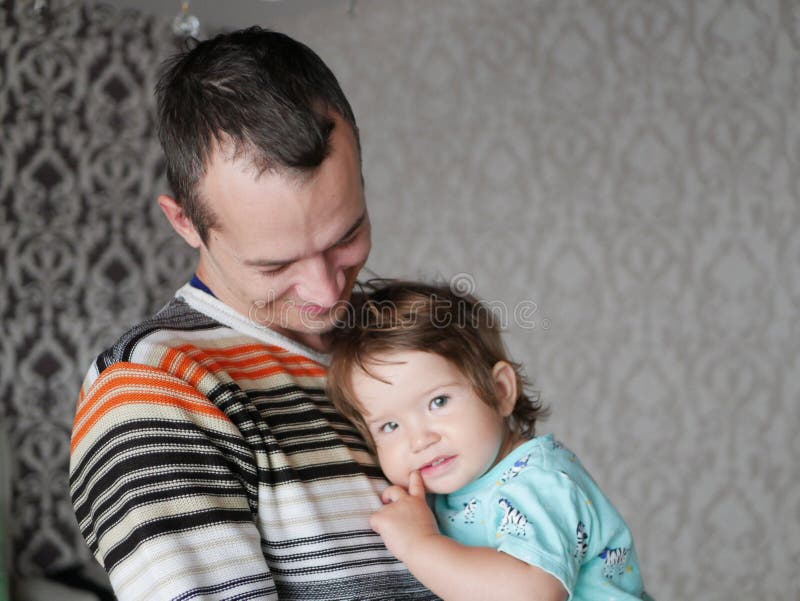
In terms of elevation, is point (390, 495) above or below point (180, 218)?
below

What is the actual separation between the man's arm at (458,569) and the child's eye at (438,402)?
0.78 feet

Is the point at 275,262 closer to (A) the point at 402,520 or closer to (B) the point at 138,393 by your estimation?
(B) the point at 138,393

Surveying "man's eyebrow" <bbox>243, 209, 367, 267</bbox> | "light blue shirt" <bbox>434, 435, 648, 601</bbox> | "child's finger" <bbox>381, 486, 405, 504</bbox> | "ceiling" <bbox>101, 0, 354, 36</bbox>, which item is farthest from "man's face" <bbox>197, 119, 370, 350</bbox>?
"ceiling" <bbox>101, 0, 354, 36</bbox>

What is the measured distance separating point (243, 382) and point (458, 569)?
15.0 inches

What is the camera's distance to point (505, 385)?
1.45 metres

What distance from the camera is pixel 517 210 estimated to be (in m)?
3.91

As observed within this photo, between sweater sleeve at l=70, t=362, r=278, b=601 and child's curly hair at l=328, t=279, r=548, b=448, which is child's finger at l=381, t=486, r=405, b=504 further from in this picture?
sweater sleeve at l=70, t=362, r=278, b=601

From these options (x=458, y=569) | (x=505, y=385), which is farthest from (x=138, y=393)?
(x=505, y=385)

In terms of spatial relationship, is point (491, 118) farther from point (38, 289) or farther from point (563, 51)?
point (38, 289)

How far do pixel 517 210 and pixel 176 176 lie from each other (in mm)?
2934

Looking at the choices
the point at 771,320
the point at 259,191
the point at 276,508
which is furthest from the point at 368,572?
the point at 771,320

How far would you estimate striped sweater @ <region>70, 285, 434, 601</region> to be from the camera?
87 cm

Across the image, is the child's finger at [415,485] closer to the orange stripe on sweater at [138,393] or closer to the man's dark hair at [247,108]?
the orange stripe on sweater at [138,393]

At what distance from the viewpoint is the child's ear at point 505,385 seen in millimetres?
1428
